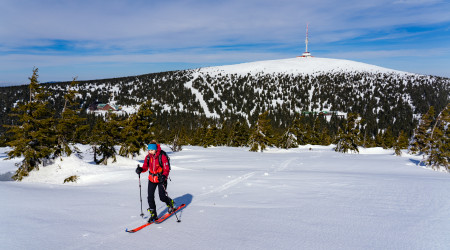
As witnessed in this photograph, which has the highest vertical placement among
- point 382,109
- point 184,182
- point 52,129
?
point 382,109

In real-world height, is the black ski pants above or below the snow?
above

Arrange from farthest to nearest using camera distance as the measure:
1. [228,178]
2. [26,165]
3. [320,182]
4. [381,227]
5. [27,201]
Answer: [26,165], [228,178], [320,182], [27,201], [381,227]

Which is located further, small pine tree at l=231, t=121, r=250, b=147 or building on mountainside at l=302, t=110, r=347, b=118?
building on mountainside at l=302, t=110, r=347, b=118

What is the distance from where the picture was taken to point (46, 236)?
5.27m

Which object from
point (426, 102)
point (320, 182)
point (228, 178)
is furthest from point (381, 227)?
point (426, 102)

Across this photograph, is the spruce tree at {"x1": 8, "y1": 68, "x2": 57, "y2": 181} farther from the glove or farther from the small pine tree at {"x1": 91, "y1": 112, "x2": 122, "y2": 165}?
the glove

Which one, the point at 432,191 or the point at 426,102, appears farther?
the point at 426,102

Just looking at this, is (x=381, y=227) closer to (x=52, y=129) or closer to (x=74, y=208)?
(x=74, y=208)

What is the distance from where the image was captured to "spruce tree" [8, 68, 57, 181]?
1634 centimetres

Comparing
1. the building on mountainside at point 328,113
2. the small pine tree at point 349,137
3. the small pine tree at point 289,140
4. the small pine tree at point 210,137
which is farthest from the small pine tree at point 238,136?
the building on mountainside at point 328,113

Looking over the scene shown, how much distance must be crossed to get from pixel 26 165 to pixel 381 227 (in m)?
19.8

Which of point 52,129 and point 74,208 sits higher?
point 52,129

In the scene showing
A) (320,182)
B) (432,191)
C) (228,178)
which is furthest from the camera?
(228,178)

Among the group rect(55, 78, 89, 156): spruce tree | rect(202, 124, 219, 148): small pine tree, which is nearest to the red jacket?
rect(55, 78, 89, 156): spruce tree
